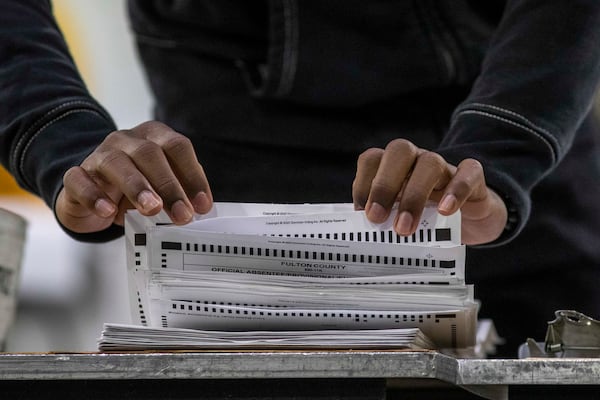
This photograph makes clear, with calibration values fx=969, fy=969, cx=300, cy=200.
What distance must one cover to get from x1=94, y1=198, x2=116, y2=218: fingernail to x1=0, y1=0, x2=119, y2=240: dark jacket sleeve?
17cm

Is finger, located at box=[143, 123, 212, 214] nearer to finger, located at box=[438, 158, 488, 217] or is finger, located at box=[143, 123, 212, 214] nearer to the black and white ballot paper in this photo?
the black and white ballot paper

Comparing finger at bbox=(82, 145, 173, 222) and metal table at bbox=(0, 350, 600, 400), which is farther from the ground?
finger at bbox=(82, 145, 173, 222)

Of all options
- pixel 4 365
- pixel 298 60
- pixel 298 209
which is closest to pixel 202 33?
pixel 298 60

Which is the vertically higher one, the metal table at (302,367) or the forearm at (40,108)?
the forearm at (40,108)

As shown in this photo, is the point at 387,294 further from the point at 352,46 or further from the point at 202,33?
the point at 202,33

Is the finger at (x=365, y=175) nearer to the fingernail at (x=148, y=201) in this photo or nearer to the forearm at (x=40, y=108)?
the fingernail at (x=148, y=201)

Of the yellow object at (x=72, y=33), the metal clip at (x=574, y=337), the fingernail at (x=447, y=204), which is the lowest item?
the metal clip at (x=574, y=337)

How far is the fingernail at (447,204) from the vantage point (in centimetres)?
85

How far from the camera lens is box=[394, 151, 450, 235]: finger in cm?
83

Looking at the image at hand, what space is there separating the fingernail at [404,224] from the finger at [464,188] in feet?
0.11

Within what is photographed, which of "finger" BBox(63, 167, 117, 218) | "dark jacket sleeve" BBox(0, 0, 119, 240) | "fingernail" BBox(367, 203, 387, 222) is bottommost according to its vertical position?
"fingernail" BBox(367, 203, 387, 222)

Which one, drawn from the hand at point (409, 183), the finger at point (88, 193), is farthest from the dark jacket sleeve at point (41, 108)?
the hand at point (409, 183)

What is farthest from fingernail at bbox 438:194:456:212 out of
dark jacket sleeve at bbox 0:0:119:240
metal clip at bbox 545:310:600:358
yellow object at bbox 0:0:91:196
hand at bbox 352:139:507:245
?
yellow object at bbox 0:0:91:196

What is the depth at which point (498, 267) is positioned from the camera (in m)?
1.47
